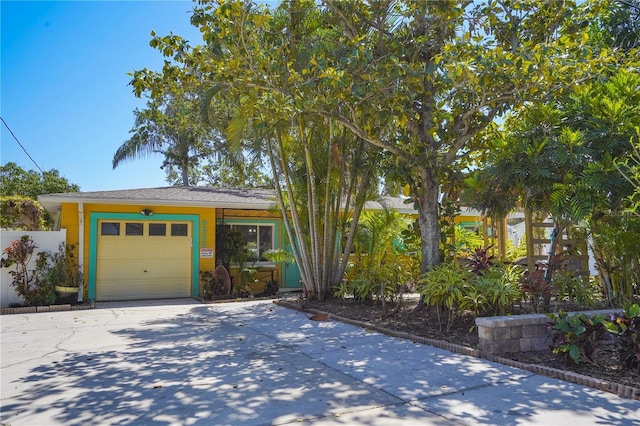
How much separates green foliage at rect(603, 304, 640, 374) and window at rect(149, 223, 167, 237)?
432 inches

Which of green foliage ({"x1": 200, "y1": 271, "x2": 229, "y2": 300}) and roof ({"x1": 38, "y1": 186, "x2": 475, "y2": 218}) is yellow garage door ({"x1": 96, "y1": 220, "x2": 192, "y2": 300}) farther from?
roof ({"x1": 38, "y1": 186, "x2": 475, "y2": 218})

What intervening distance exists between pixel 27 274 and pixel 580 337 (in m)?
11.4

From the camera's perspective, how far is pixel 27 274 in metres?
11.0

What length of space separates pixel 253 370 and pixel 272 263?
9.12m

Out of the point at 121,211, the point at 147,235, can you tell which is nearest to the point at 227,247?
the point at 147,235

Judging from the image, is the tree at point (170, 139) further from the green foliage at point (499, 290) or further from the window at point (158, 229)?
the green foliage at point (499, 290)

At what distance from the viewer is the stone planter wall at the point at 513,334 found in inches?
221

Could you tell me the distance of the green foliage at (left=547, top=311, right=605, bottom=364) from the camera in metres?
4.87

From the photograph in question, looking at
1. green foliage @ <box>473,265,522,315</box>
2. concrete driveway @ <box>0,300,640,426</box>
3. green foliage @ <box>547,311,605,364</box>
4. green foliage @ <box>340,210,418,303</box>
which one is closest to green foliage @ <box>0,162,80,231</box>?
green foliage @ <box>340,210,418,303</box>

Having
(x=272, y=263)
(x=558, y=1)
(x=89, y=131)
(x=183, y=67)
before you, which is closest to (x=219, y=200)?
(x=272, y=263)

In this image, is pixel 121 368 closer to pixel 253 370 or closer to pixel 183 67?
pixel 253 370

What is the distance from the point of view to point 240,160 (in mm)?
20734

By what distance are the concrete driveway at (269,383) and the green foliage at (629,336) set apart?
0.68 metres

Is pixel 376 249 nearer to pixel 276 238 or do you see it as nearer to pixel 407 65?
pixel 276 238
